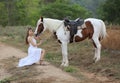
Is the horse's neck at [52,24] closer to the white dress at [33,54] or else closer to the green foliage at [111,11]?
the white dress at [33,54]

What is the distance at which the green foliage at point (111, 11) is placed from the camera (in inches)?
1348

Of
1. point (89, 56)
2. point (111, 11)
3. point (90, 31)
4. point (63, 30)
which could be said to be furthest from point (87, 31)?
point (111, 11)

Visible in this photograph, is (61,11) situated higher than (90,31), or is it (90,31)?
(61,11)

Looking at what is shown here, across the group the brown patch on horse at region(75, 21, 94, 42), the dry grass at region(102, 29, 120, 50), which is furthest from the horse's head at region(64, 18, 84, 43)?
the dry grass at region(102, 29, 120, 50)

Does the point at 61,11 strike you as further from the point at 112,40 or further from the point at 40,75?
the point at 40,75

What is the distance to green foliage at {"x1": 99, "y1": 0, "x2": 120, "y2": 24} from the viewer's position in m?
34.2

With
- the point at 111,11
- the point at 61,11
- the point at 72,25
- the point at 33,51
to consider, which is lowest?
the point at 33,51

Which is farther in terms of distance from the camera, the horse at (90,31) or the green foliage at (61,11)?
the green foliage at (61,11)

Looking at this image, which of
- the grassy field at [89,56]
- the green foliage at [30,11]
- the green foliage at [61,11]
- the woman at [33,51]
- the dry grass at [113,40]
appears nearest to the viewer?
the grassy field at [89,56]

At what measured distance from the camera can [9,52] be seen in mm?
18469

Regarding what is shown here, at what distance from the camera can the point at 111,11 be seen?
3500cm

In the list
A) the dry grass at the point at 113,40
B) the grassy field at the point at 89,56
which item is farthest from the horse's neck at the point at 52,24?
the dry grass at the point at 113,40

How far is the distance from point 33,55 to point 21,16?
48554 millimetres

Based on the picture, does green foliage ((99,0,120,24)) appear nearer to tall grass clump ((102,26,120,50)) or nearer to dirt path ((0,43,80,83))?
tall grass clump ((102,26,120,50))
